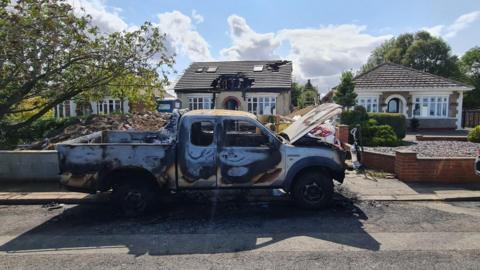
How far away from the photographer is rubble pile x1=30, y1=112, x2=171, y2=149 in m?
11.9

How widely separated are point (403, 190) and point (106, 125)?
35.8ft

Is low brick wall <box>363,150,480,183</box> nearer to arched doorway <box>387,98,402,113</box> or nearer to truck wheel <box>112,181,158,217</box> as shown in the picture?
truck wheel <box>112,181,158,217</box>

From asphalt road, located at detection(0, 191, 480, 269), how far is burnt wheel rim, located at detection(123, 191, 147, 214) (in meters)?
0.22

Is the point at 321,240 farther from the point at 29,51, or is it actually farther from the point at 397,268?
the point at 29,51

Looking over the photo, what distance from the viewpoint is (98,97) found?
11625mm

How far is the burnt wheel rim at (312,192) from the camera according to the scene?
604 cm

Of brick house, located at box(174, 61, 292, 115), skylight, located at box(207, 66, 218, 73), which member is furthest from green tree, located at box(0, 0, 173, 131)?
skylight, located at box(207, 66, 218, 73)

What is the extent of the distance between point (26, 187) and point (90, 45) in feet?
14.7

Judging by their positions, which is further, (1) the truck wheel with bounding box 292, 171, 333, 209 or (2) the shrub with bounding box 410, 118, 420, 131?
(2) the shrub with bounding box 410, 118, 420, 131

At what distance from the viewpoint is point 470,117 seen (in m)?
25.7

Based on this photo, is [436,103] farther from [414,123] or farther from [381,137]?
[381,137]

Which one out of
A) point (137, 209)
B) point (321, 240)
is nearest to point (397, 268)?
point (321, 240)

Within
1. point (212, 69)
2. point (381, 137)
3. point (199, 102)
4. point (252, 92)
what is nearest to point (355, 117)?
point (381, 137)

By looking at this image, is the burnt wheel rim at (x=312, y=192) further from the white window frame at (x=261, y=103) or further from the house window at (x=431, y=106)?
the white window frame at (x=261, y=103)
